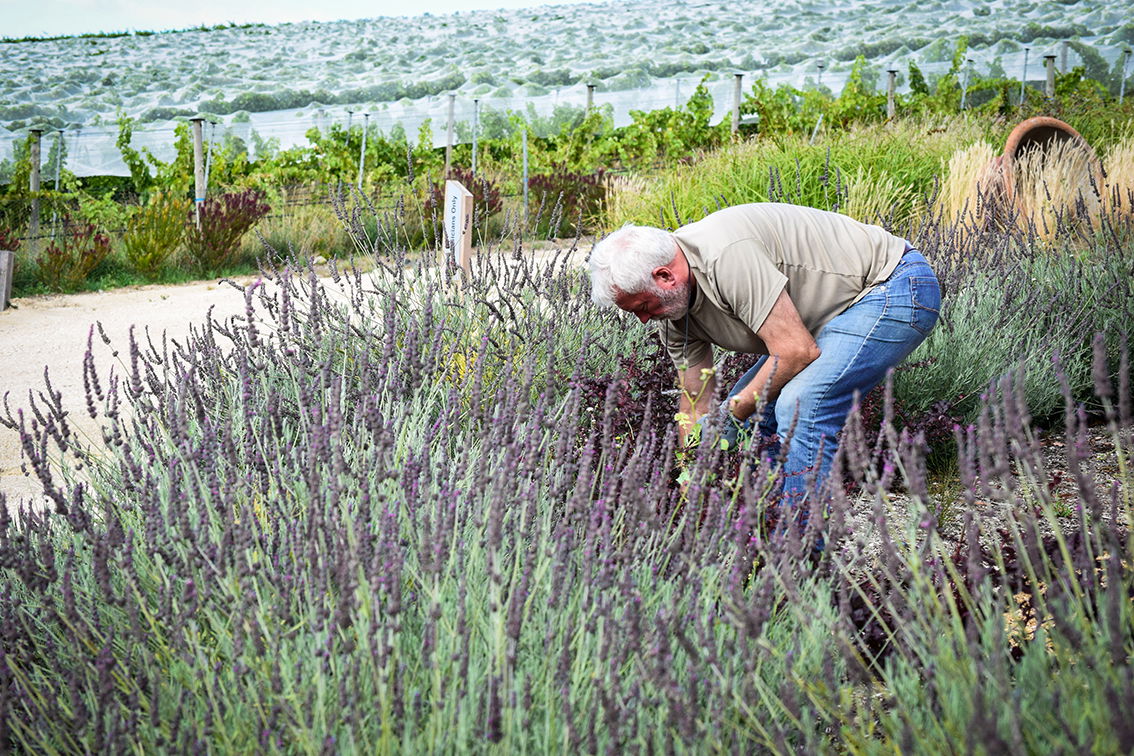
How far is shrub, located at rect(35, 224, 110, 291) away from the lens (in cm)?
887

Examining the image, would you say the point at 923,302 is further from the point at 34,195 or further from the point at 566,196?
the point at 34,195

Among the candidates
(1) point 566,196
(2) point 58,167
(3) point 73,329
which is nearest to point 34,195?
(2) point 58,167

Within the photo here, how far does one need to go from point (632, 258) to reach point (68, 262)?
7.95 meters

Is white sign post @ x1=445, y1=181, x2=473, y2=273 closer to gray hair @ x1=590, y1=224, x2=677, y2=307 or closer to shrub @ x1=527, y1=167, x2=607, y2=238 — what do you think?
gray hair @ x1=590, y1=224, x2=677, y2=307

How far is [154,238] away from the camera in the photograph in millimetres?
9438

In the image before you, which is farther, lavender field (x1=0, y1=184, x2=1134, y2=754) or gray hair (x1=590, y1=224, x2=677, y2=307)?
gray hair (x1=590, y1=224, x2=677, y2=307)

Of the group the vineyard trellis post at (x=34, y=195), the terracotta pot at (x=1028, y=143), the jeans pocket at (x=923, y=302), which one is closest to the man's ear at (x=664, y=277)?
the jeans pocket at (x=923, y=302)

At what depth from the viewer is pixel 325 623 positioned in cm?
160

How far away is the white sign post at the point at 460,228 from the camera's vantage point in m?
4.09

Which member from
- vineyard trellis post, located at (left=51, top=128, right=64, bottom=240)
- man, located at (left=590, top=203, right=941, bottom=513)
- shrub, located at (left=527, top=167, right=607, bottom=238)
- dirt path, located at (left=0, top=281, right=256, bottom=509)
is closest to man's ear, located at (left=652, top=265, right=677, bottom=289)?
man, located at (left=590, top=203, right=941, bottom=513)

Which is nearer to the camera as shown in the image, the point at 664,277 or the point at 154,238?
the point at 664,277

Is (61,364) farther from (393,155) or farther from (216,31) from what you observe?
(216,31)

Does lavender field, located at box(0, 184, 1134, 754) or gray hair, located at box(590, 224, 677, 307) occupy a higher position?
gray hair, located at box(590, 224, 677, 307)

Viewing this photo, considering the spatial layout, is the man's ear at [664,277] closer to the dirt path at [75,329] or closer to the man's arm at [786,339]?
the man's arm at [786,339]
